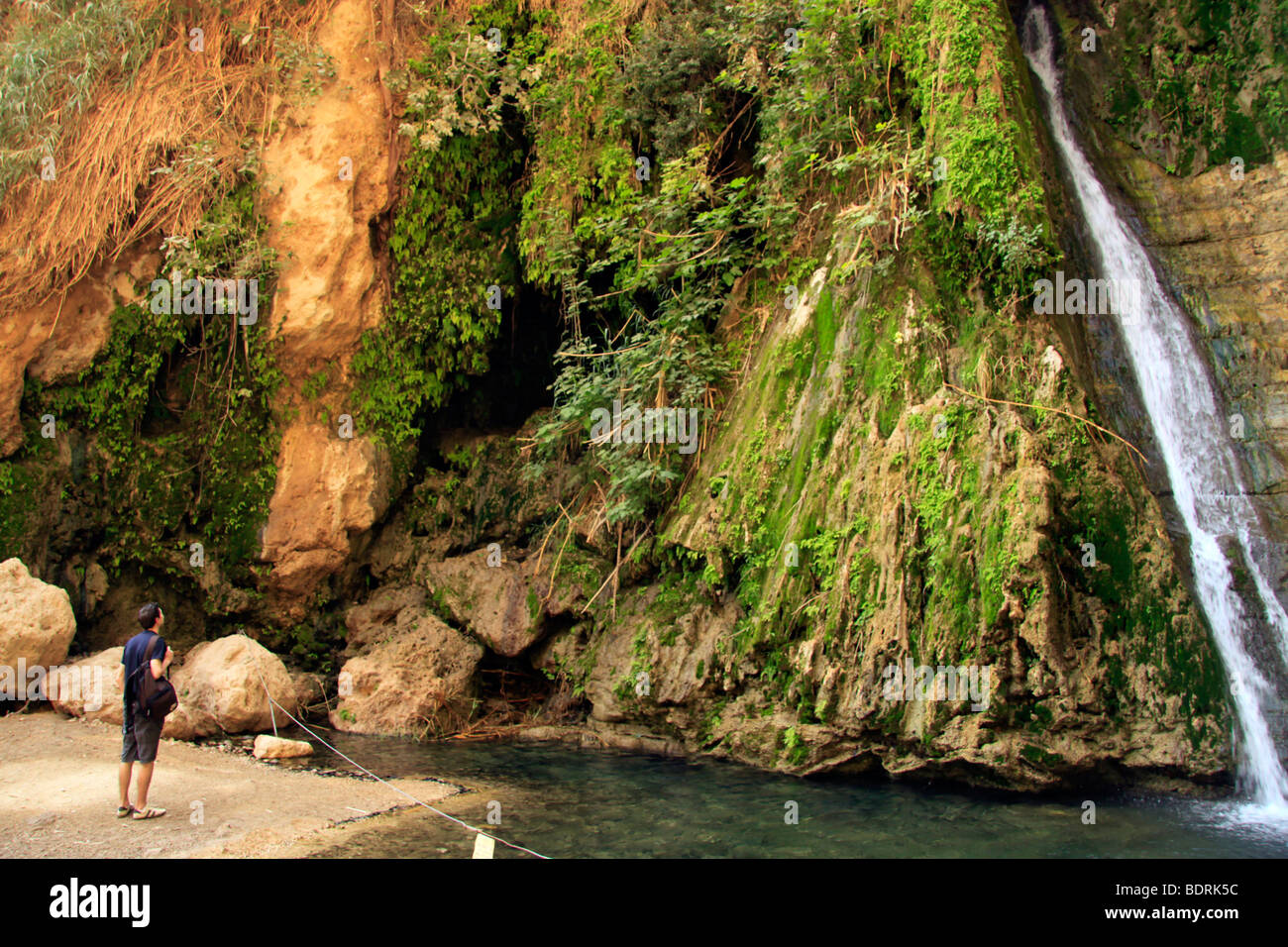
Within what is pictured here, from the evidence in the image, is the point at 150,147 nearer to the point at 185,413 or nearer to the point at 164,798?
the point at 185,413

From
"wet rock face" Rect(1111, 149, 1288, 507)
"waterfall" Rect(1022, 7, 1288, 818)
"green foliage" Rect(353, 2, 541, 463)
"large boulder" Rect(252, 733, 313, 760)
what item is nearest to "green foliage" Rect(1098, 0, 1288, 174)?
"wet rock face" Rect(1111, 149, 1288, 507)

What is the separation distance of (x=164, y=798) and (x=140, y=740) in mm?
737

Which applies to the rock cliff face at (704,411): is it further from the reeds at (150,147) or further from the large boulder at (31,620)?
the large boulder at (31,620)

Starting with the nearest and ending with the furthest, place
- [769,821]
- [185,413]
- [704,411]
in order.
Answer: [769,821] → [704,411] → [185,413]

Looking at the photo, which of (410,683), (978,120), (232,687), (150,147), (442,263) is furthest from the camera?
(442,263)

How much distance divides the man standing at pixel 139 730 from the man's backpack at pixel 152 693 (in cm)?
1

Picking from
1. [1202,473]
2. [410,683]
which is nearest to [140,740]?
[410,683]

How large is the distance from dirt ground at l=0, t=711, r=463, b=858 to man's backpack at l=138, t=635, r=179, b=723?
71 cm

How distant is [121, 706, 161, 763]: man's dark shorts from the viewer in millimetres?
5918

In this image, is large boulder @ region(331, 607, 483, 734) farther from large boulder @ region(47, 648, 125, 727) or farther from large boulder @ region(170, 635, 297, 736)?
large boulder @ region(47, 648, 125, 727)

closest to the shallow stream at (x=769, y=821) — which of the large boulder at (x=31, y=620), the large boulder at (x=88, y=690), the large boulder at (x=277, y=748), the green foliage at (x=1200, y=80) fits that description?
the large boulder at (x=277, y=748)

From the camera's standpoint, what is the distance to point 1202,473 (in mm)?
8094

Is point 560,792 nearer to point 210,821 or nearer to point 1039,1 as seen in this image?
point 210,821

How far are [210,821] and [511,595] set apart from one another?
4.49m
